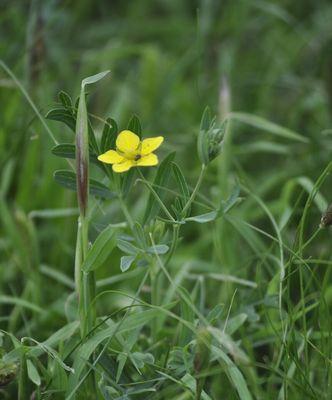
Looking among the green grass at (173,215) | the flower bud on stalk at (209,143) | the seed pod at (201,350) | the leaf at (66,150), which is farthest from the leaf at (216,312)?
the leaf at (66,150)

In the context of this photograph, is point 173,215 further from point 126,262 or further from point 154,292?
point 126,262

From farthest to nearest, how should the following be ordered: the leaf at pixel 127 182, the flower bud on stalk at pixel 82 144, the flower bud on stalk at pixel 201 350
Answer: the leaf at pixel 127 182
the flower bud on stalk at pixel 82 144
the flower bud on stalk at pixel 201 350

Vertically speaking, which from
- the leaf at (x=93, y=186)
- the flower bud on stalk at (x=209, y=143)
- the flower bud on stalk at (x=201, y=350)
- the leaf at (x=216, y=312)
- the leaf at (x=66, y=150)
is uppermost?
the flower bud on stalk at (x=209, y=143)

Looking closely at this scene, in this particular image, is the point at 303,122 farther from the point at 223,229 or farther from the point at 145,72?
the point at 223,229

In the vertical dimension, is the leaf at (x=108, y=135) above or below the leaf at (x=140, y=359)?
above

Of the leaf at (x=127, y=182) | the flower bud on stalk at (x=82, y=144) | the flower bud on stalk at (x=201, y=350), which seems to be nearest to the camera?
the flower bud on stalk at (x=201, y=350)

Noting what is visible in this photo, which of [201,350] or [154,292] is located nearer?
[201,350]

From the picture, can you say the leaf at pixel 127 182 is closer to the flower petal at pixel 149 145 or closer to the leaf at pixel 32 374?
the flower petal at pixel 149 145

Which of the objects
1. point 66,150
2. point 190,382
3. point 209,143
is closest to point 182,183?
point 209,143
